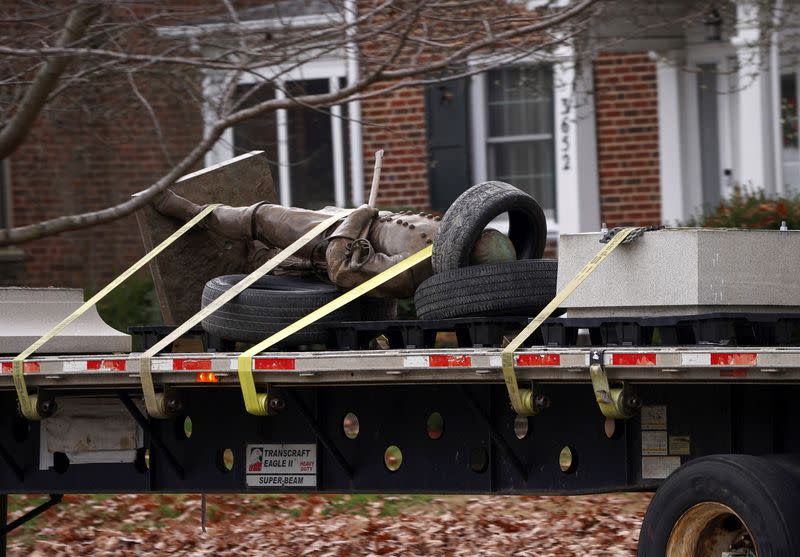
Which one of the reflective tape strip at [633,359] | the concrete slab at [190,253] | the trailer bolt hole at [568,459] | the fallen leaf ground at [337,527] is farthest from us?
the fallen leaf ground at [337,527]

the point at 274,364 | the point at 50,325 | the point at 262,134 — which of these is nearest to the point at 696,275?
the point at 274,364

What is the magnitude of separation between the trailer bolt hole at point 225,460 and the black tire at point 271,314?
1.83 ft

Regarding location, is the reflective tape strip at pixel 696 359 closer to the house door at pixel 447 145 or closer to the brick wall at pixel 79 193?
the house door at pixel 447 145

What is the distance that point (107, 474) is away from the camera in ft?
25.6

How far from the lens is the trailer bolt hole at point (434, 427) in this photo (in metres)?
6.79

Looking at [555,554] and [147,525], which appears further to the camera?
[147,525]

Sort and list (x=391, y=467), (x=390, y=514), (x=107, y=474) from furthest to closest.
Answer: (x=390, y=514)
(x=107, y=474)
(x=391, y=467)

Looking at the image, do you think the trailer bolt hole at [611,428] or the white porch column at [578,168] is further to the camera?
the white porch column at [578,168]

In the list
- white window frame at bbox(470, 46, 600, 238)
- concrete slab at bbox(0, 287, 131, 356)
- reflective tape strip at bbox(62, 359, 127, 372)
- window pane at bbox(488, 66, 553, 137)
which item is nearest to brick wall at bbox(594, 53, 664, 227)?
white window frame at bbox(470, 46, 600, 238)

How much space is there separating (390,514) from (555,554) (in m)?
1.87

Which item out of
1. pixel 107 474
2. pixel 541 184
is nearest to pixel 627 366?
pixel 107 474

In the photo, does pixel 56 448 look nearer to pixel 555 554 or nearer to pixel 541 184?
pixel 555 554

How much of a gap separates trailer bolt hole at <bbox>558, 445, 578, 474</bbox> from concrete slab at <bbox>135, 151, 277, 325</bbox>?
284cm

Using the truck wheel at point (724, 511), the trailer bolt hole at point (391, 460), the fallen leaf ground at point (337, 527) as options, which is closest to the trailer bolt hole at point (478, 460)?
the trailer bolt hole at point (391, 460)
